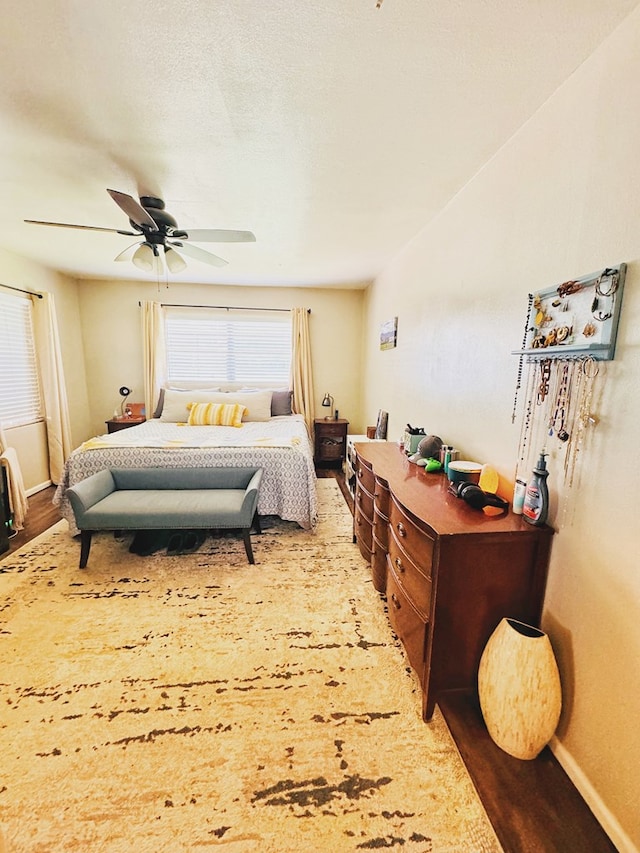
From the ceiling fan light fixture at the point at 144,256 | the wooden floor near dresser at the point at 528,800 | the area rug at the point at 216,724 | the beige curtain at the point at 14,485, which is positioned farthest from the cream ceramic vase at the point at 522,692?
the beige curtain at the point at 14,485

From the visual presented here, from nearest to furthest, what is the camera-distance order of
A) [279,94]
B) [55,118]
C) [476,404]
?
[279,94] → [55,118] → [476,404]

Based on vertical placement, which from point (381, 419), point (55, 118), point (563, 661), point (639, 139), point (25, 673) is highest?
point (55, 118)

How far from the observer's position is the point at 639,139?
0.98 metres

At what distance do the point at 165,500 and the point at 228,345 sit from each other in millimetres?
2844

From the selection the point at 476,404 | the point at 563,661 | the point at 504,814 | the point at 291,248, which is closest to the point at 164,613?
the point at 504,814

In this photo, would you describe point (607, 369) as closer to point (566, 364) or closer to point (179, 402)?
A: point (566, 364)

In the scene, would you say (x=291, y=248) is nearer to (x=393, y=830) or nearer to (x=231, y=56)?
(x=231, y=56)

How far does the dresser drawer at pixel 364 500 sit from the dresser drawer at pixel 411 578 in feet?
1.48

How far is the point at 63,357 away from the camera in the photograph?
413 cm

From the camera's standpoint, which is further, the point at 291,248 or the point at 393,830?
the point at 291,248

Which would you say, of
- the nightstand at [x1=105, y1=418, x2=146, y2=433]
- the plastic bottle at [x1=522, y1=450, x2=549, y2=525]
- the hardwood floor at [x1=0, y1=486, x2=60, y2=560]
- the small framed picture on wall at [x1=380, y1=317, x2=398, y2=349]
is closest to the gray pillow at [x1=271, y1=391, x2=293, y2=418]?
the small framed picture on wall at [x1=380, y1=317, x2=398, y2=349]

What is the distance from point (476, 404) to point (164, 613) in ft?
6.99

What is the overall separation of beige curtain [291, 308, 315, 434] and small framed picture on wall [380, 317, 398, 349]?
4.30 ft

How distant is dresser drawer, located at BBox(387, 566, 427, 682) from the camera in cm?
137
